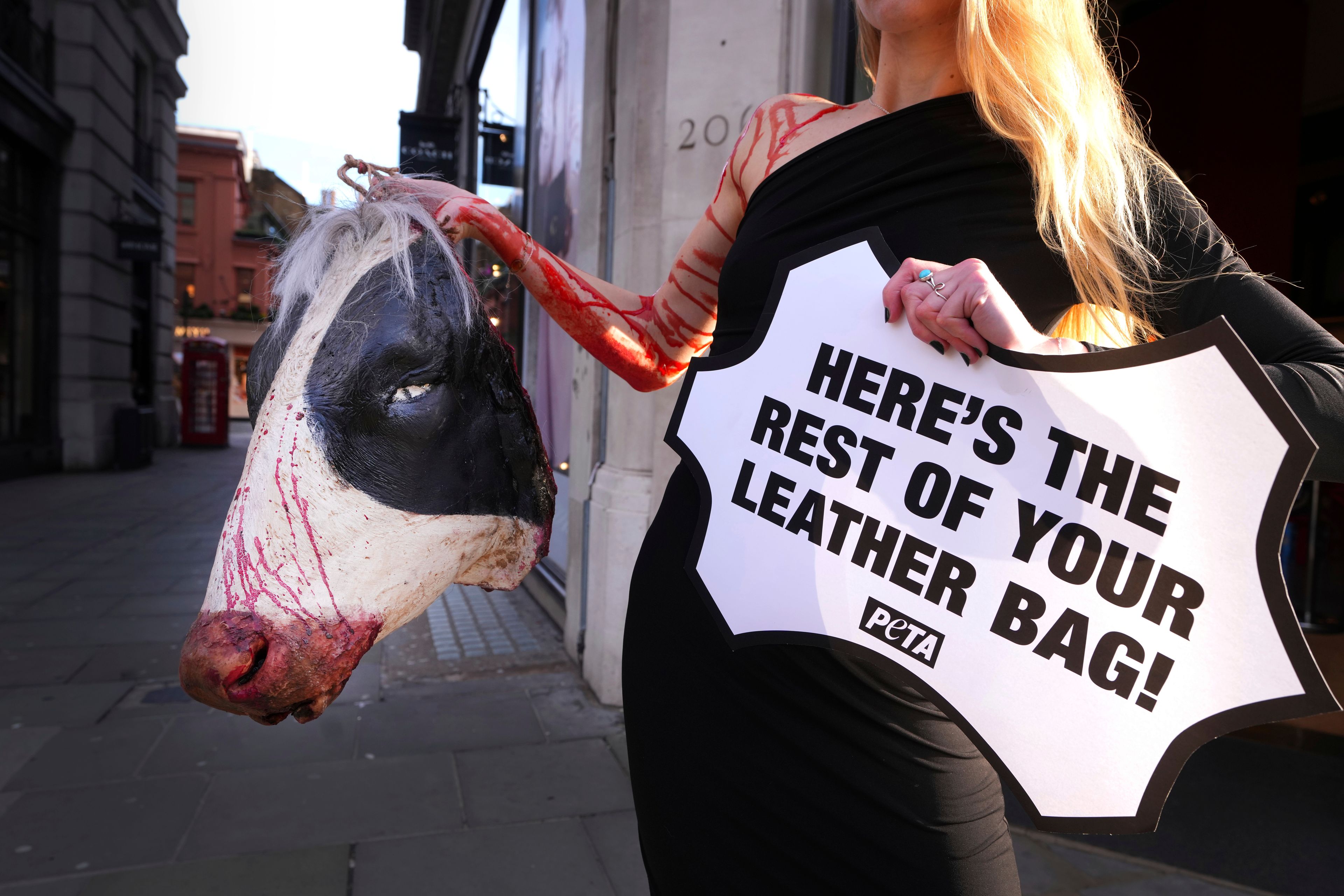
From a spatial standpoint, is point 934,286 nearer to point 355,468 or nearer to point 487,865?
point 355,468

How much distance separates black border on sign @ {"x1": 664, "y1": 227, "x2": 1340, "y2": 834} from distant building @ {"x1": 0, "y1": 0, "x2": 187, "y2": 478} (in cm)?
1376

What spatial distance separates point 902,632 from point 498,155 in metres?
8.57

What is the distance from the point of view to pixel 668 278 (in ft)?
4.47

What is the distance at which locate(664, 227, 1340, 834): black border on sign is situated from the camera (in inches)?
25.4

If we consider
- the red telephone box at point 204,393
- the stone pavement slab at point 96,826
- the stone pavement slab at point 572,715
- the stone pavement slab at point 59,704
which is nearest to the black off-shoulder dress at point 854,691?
the stone pavement slab at point 96,826

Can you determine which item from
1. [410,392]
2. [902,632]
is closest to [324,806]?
[410,392]

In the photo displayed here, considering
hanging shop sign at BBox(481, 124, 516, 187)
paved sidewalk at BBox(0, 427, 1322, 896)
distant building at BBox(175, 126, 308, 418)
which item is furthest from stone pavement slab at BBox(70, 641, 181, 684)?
distant building at BBox(175, 126, 308, 418)

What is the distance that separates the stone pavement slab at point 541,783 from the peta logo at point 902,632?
7.68 ft

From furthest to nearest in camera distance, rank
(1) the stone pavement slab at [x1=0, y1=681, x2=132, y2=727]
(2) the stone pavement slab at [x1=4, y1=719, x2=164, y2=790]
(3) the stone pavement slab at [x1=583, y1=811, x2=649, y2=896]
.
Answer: (1) the stone pavement slab at [x1=0, y1=681, x2=132, y2=727] < (2) the stone pavement slab at [x1=4, y1=719, x2=164, y2=790] < (3) the stone pavement slab at [x1=583, y1=811, x2=649, y2=896]

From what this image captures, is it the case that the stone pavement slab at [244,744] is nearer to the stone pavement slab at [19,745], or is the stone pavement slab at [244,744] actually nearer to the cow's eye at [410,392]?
the stone pavement slab at [19,745]

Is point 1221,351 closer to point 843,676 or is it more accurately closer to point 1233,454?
point 1233,454

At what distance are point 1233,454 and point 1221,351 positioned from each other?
88 millimetres

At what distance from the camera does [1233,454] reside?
2.21 feet

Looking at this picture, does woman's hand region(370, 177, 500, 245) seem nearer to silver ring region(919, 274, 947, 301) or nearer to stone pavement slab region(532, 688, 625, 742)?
silver ring region(919, 274, 947, 301)
